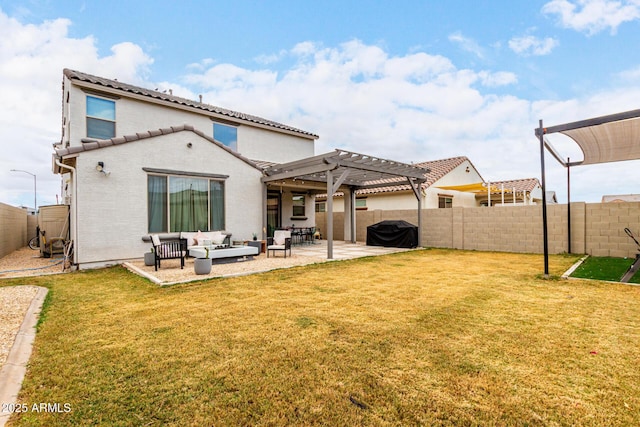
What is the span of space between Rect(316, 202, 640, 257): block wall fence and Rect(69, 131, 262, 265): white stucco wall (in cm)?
978

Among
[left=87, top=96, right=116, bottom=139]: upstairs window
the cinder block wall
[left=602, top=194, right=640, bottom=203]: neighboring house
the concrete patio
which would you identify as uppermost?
[left=87, top=96, right=116, bottom=139]: upstairs window

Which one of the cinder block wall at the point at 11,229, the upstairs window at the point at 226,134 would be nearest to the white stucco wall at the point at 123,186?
the upstairs window at the point at 226,134

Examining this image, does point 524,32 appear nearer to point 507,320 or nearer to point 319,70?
point 319,70

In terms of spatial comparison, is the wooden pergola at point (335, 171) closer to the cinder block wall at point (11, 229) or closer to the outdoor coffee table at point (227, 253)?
the outdoor coffee table at point (227, 253)

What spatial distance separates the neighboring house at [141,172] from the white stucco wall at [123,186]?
2 centimetres

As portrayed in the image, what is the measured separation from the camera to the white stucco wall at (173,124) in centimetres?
1041

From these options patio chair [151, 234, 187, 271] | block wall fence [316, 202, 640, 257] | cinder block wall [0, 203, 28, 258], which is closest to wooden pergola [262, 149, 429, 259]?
block wall fence [316, 202, 640, 257]

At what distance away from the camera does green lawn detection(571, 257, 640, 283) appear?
23.5 ft

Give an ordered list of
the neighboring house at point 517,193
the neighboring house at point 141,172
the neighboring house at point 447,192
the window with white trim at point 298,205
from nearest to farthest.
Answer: the neighboring house at point 141,172 < the window with white trim at point 298,205 < the neighboring house at point 447,192 < the neighboring house at point 517,193

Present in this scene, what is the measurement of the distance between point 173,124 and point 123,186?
4.51m

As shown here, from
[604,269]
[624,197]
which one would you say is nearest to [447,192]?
[604,269]

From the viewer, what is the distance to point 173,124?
42.2ft

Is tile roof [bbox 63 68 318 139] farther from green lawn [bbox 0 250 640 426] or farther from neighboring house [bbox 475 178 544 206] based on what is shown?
neighboring house [bbox 475 178 544 206]

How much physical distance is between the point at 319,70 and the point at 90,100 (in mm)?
9347
